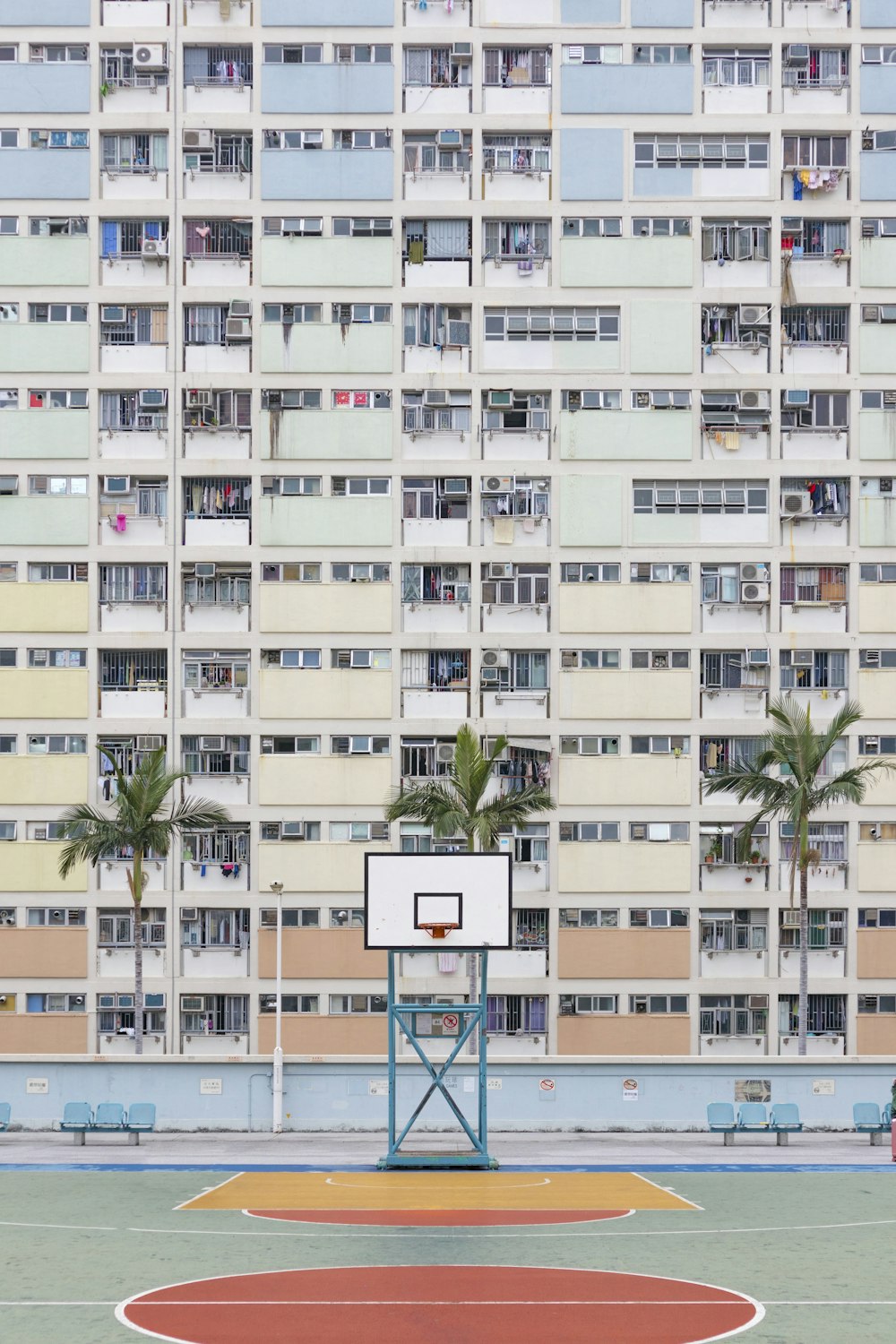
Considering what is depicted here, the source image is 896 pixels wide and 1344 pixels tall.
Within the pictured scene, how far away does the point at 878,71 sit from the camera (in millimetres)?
48812

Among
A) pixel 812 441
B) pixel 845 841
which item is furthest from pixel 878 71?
pixel 845 841

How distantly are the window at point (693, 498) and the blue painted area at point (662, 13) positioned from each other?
1375 cm

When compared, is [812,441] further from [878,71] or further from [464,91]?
[464,91]

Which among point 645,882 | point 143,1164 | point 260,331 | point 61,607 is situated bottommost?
point 143,1164

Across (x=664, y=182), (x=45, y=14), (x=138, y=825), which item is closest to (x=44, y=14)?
(x=45, y=14)

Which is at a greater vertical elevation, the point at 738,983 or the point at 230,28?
the point at 230,28

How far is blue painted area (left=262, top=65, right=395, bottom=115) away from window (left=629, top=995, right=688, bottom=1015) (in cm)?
2713

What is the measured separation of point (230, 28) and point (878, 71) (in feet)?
63.5

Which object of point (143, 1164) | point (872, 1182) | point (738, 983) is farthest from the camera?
point (738, 983)

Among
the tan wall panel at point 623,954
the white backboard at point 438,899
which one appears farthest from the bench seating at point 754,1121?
the tan wall panel at point 623,954

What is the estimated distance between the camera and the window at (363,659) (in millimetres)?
47562

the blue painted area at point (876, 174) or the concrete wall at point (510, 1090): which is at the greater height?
the blue painted area at point (876, 174)

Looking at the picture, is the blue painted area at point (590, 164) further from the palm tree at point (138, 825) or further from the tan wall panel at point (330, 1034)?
the tan wall panel at point (330, 1034)

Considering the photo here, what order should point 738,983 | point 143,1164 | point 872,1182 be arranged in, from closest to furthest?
1. point 872,1182
2. point 143,1164
3. point 738,983
